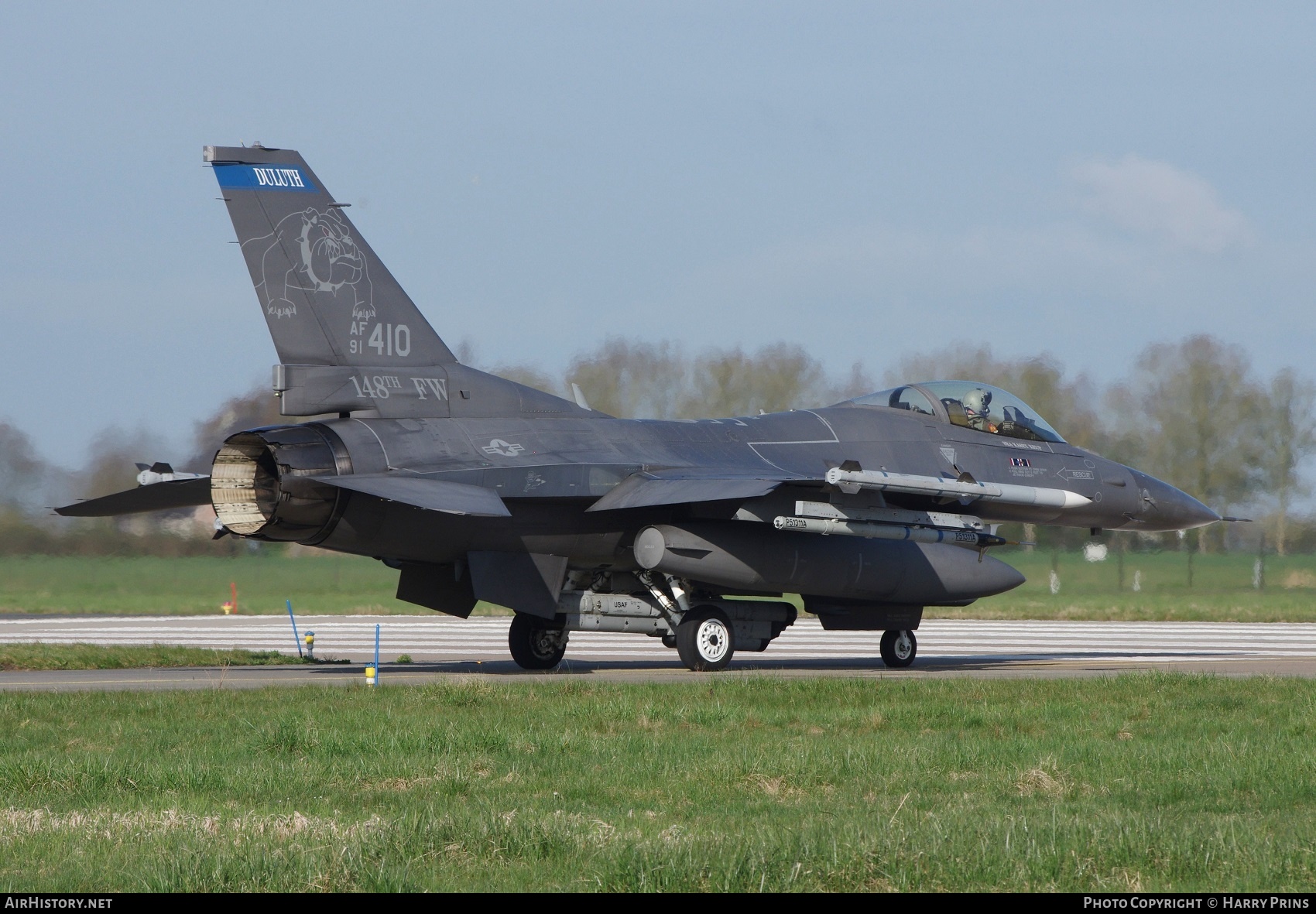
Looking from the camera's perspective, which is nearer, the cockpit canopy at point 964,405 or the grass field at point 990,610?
the cockpit canopy at point 964,405

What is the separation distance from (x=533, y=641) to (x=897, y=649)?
15.3 feet

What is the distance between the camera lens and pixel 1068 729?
1026cm

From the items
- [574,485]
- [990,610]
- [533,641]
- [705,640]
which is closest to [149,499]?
[533,641]

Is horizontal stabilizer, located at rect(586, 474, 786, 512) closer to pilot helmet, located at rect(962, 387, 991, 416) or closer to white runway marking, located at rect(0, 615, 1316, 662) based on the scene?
pilot helmet, located at rect(962, 387, 991, 416)

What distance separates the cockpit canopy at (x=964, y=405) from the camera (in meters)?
18.6

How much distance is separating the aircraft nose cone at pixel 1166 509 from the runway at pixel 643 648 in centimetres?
187

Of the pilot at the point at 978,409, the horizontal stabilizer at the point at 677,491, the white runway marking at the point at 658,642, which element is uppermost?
the pilot at the point at 978,409

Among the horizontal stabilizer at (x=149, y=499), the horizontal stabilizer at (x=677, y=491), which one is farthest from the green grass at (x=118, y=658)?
the horizontal stabilizer at (x=677, y=491)

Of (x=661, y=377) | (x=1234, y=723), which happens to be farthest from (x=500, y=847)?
(x=661, y=377)

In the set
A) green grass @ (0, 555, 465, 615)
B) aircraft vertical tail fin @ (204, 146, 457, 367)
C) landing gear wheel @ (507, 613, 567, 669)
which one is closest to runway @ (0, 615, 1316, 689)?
landing gear wheel @ (507, 613, 567, 669)

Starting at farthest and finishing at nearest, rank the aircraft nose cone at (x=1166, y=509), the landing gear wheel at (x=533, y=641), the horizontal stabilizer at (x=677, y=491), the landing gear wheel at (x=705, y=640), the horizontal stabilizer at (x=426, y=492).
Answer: the aircraft nose cone at (x=1166, y=509) < the landing gear wheel at (x=533, y=641) < the landing gear wheel at (x=705, y=640) < the horizontal stabilizer at (x=677, y=491) < the horizontal stabilizer at (x=426, y=492)

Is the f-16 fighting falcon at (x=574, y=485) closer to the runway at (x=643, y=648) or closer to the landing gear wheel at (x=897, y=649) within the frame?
the landing gear wheel at (x=897, y=649)

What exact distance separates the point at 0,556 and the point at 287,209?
625 inches

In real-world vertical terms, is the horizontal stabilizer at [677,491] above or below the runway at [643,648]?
above
